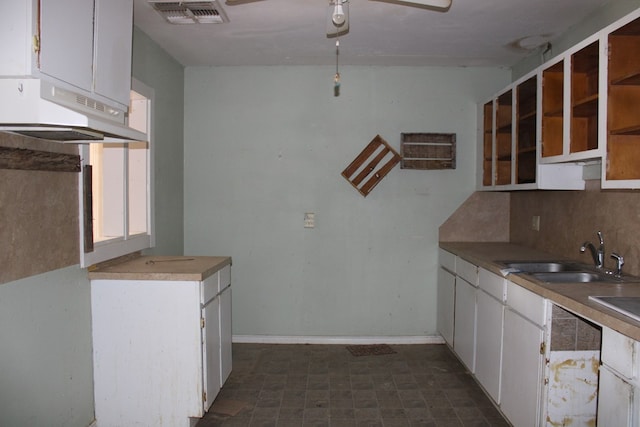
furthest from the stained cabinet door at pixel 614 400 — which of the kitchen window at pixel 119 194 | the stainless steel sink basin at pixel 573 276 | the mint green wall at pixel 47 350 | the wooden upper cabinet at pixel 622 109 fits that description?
the kitchen window at pixel 119 194

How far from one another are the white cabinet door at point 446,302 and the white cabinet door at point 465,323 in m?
0.11

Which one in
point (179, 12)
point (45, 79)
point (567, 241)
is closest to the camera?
point (45, 79)

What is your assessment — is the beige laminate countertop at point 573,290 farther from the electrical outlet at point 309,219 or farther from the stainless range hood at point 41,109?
the stainless range hood at point 41,109

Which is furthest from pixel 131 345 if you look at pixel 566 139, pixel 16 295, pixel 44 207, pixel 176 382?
pixel 566 139

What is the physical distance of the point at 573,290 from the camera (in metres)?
2.05

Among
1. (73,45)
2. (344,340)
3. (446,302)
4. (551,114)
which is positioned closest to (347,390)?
(344,340)

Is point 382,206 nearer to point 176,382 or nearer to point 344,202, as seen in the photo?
point 344,202

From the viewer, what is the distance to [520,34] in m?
3.15

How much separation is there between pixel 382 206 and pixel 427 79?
1194 millimetres

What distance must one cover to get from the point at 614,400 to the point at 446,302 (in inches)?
85.0

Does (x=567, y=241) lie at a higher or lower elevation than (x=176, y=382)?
higher

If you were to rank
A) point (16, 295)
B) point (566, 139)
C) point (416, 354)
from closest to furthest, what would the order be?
point (16, 295) < point (566, 139) < point (416, 354)

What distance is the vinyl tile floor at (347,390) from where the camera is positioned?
2.76 meters

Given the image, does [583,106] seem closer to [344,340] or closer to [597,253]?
[597,253]
